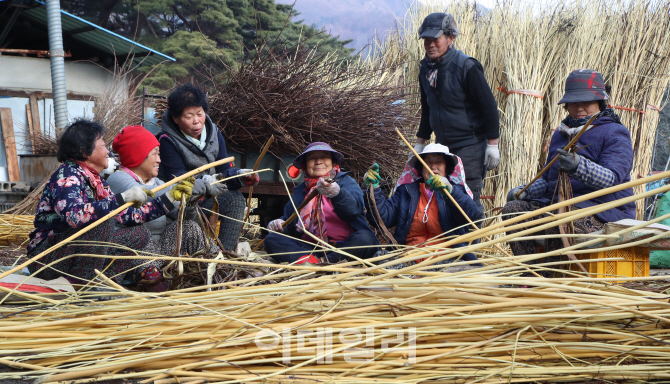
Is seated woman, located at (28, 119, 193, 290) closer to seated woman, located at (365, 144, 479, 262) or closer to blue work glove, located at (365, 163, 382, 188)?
blue work glove, located at (365, 163, 382, 188)

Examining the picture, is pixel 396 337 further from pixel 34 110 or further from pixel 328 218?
pixel 34 110

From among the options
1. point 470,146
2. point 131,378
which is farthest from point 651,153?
point 131,378

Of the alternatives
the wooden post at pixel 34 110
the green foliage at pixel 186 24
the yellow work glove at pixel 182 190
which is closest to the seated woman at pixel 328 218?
the yellow work glove at pixel 182 190

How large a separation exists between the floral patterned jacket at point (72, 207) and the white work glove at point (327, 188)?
2.68ft

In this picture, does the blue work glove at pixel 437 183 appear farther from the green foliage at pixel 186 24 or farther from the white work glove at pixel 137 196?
the green foliage at pixel 186 24

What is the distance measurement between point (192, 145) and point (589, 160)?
2.35 m

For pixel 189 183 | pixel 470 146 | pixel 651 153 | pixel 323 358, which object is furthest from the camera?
pixel 651 153

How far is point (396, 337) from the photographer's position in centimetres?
154

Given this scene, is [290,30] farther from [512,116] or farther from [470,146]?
[470,146]

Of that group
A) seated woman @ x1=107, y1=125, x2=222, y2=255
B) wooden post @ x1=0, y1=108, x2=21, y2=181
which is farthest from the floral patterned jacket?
wooden post @ x1=0, y1=108, x2=21, y2=181

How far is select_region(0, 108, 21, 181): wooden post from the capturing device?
873 cm

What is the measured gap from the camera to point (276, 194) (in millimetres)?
4336

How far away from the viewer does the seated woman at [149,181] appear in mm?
2867

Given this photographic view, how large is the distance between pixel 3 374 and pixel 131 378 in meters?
0.37
